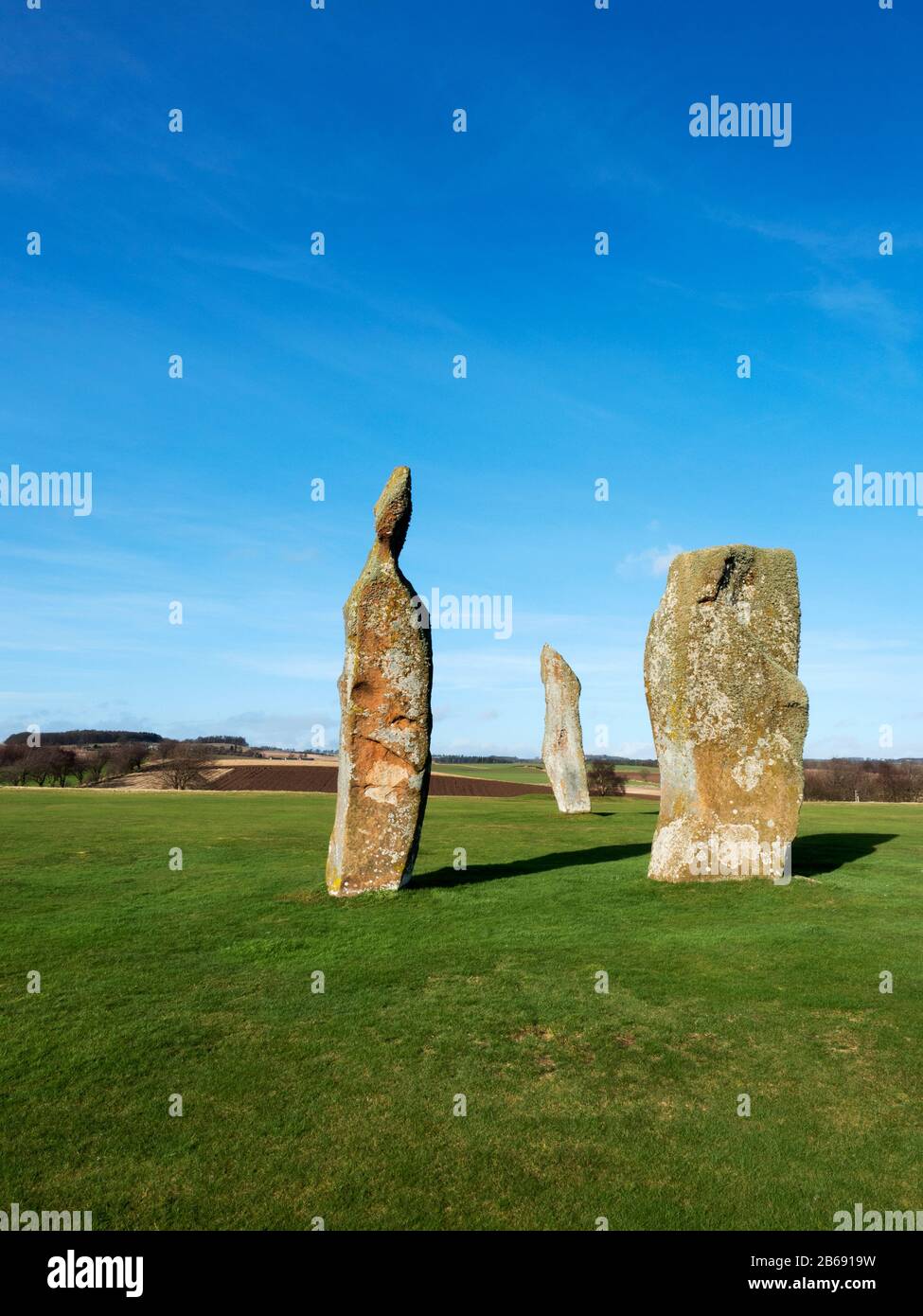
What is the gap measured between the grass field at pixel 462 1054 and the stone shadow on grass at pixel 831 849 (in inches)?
85.8

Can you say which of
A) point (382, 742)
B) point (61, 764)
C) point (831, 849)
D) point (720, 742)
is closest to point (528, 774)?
point (61, 764)

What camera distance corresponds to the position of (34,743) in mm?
64500

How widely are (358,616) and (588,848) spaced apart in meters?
9.58

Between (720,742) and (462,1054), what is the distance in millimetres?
8659

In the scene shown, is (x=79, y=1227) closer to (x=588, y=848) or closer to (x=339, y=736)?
(x=339, y=736)

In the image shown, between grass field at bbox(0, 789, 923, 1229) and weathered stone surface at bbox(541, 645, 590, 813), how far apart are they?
49.8 ft

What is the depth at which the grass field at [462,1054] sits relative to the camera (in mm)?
5391

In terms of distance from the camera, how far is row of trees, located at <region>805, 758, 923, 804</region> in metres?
49.1

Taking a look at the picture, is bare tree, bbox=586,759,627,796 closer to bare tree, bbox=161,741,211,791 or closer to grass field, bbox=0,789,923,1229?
bare tree, bbox=161,741,211,791

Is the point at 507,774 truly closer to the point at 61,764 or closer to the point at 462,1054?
the point at 61,764

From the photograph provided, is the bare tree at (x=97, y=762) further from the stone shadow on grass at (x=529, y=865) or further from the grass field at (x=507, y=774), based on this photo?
the stone shadow on grass at (x=529, y=865)

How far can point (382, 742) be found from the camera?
45.6 feet

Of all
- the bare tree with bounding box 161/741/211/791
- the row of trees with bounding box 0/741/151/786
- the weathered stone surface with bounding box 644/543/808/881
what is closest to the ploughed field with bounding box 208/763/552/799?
the bare tree with bounding box 161/741/211/791
